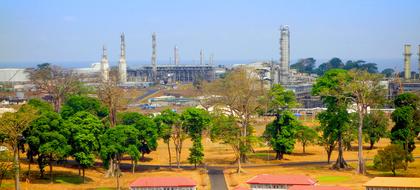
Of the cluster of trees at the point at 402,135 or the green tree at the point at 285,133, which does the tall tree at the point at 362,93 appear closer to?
the cluster of trees at the point at 402,135

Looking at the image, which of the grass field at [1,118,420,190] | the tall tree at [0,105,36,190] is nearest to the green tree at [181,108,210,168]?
the grass field at [1,118,420,190]

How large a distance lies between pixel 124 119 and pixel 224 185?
16.2 m

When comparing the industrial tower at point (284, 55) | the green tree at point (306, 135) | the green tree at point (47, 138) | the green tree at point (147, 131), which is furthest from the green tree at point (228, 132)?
the industrial tower at point (284, 55)

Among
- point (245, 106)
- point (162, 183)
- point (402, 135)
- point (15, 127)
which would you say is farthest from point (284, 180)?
point (245, 106)

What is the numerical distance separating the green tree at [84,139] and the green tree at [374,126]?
1122 inches

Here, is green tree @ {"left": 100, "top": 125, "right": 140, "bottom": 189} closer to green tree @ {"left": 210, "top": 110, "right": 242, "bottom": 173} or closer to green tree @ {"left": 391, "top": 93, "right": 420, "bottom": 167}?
green tree @ {"left": 210, "top": 110, "right": 242, "bottom": 173}

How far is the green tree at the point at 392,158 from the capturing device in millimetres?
53875

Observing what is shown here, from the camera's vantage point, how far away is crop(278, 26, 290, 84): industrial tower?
149125 millimetres

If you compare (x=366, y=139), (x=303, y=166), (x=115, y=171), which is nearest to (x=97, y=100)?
(x=115, y=171)

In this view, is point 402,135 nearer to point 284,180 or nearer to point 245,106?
point 245,106

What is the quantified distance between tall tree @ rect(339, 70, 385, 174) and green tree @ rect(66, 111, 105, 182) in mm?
19672

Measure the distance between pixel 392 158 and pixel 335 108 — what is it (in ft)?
24.9

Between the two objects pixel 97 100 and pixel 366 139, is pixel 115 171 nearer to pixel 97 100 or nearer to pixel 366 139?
pixel 97 100

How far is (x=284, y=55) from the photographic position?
151m
